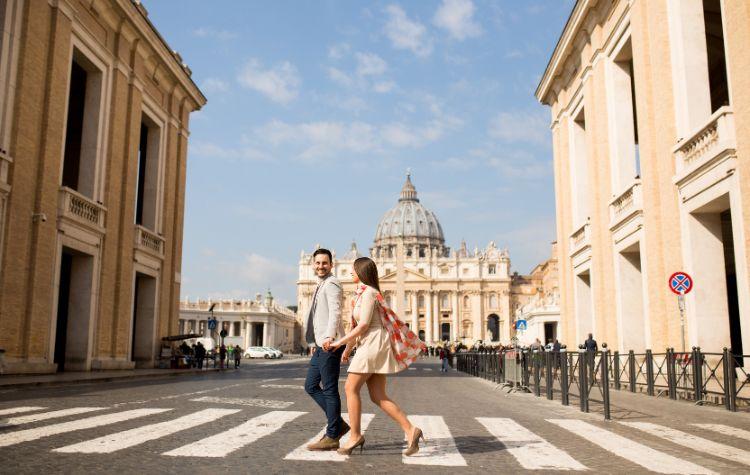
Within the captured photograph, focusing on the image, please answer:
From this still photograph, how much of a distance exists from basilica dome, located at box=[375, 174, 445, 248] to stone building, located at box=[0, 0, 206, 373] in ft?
461

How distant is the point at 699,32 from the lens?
1557 cm

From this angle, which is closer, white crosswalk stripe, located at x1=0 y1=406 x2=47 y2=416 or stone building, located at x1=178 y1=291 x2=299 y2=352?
white crosswalk stripe, located at x1=0 y1=406 x2=47 y2=416

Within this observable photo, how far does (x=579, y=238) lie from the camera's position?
25266 mm

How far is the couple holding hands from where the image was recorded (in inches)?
226

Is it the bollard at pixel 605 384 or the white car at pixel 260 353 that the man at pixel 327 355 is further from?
the white car at pixel 260 353

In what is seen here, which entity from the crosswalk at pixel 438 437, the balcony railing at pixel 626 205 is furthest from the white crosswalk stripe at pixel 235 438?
the balcony railing at pixel 626 205

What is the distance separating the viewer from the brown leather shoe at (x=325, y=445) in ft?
19.5

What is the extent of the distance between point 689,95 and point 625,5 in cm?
493

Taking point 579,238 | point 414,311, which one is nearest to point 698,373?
point 579,238

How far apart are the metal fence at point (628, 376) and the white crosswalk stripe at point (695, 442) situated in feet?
3.15

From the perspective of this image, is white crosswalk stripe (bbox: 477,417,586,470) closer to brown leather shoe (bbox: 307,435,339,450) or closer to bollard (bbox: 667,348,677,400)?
brown leather shoe (bbox: 307,435,339,450)

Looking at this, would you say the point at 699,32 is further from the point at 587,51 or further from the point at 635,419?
the point at 635,419

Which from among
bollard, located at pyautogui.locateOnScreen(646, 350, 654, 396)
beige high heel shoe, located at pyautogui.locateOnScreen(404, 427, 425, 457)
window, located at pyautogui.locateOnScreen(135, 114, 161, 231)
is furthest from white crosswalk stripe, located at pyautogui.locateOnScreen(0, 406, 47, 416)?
window, located at pyautogui.locateOnScreen(135, 114, 161, 231)

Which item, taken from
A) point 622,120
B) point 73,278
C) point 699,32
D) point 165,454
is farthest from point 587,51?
point 165,454
